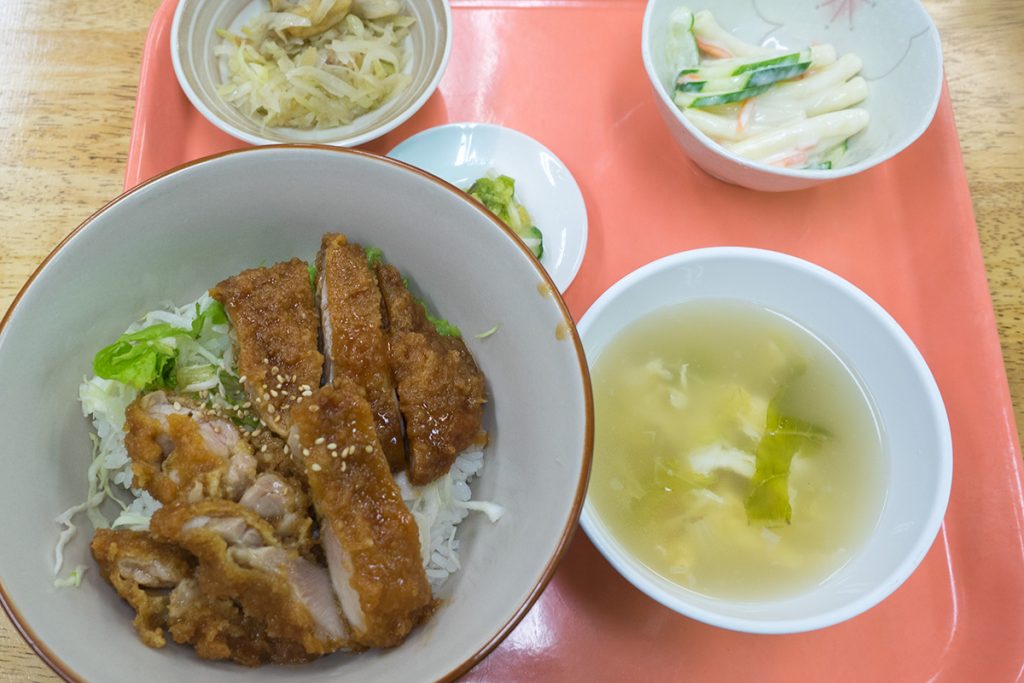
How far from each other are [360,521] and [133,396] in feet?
1.95

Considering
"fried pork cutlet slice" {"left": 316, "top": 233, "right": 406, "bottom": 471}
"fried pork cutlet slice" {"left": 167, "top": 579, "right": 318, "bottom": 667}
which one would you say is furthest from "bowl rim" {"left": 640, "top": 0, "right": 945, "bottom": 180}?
"fried pork cutlet slice" {"left": 167, "top": 579, "right": 318, "bottom": 667}

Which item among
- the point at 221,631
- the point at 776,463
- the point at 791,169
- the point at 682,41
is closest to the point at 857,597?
the point at 776,463

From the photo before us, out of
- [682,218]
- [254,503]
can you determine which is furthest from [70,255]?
[682,218]

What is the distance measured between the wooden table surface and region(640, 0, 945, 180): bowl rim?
27 cm

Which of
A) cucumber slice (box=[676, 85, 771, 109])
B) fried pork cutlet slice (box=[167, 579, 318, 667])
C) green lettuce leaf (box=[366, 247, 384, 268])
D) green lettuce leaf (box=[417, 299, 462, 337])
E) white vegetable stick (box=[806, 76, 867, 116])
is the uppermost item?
white vegetable stick (box=[806, 76, 867, 116])

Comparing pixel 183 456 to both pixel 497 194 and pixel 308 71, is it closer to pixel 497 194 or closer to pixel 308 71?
pixel 497 194

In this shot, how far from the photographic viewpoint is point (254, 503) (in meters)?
1.22

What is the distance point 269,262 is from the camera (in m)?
1.59

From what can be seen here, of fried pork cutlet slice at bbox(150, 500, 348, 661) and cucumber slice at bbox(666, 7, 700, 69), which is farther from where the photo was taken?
cucumber slice at bbox(666, 7, 700, 69)

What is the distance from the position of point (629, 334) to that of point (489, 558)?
2.14ft

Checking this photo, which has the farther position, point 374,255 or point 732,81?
point 732,81

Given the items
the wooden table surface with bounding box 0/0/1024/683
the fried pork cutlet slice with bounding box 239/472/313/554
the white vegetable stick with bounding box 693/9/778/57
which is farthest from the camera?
the white vegetable stick with bounding box 693/9/778/57

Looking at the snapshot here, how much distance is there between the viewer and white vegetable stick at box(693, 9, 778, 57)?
2129 millimetres

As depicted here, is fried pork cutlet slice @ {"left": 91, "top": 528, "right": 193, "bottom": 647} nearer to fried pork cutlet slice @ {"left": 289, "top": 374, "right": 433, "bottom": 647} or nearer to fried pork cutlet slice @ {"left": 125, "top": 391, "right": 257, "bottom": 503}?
fried pork cutlet slice @ {"left": 125, "top": 391, "right": 257, "bottom": 503}
